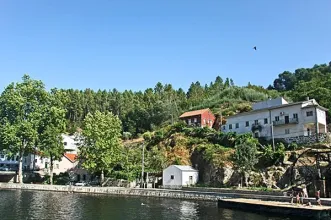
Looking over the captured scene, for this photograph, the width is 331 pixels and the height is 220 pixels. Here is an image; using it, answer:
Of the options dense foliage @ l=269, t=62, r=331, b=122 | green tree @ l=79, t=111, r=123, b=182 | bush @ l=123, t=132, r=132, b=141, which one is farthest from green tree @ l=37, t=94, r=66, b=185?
dense foliage @ l=269, t=62, r=331, b=122

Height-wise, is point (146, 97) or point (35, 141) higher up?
point (146, 97)

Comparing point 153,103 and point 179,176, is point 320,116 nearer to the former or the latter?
point 179,176

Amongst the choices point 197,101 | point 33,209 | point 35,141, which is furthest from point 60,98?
point 197,101

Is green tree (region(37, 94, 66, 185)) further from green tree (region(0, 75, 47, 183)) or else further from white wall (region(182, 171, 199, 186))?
white wall (region(182, 171, 199, 186))

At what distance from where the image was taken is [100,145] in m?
70.4

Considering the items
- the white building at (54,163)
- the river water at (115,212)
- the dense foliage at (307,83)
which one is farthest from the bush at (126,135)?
the river water at (115,212)

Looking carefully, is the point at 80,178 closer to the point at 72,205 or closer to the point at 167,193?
the point at 167,193

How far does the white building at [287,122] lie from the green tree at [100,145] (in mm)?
27439

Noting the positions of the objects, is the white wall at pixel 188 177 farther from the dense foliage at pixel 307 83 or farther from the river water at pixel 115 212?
the dense foliage at pixel 307 83

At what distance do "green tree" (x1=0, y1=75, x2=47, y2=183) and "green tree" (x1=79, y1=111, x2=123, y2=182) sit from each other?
12.4m

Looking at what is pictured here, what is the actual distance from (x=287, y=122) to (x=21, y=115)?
6046 centimetres

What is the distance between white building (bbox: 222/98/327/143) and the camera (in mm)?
63419

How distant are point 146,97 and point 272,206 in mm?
97957

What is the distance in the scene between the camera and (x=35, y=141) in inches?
3091
